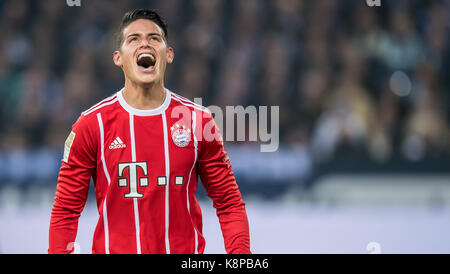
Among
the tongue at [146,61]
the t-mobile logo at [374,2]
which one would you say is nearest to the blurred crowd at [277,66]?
the t-mobile logo at [374,2]

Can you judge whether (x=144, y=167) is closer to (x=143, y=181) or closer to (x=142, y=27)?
(x=143, y=181)

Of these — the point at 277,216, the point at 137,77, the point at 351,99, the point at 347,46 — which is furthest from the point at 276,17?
the point at 137,77

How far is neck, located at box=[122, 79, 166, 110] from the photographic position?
3.09 meters

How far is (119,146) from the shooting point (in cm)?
301

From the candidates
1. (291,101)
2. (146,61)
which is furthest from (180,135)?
(291,101)

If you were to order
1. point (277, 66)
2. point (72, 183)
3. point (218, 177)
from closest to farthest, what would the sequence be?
point (72, 183)
point (218, 177)
point (277, 66)

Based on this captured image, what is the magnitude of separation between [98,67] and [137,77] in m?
4.21

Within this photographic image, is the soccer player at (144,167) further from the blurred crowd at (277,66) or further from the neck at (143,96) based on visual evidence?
the blurred crowd at (277,66)

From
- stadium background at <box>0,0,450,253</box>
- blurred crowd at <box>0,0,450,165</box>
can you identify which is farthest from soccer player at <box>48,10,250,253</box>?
blurred crowd at <box>0,0,450,165</box>

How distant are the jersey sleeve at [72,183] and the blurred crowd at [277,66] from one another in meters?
3.36

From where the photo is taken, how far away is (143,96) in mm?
3092

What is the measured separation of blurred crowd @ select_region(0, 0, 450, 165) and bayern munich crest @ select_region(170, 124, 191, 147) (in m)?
3.30

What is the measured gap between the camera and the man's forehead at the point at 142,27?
10.1ft

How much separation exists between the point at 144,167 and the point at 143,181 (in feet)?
0.20
